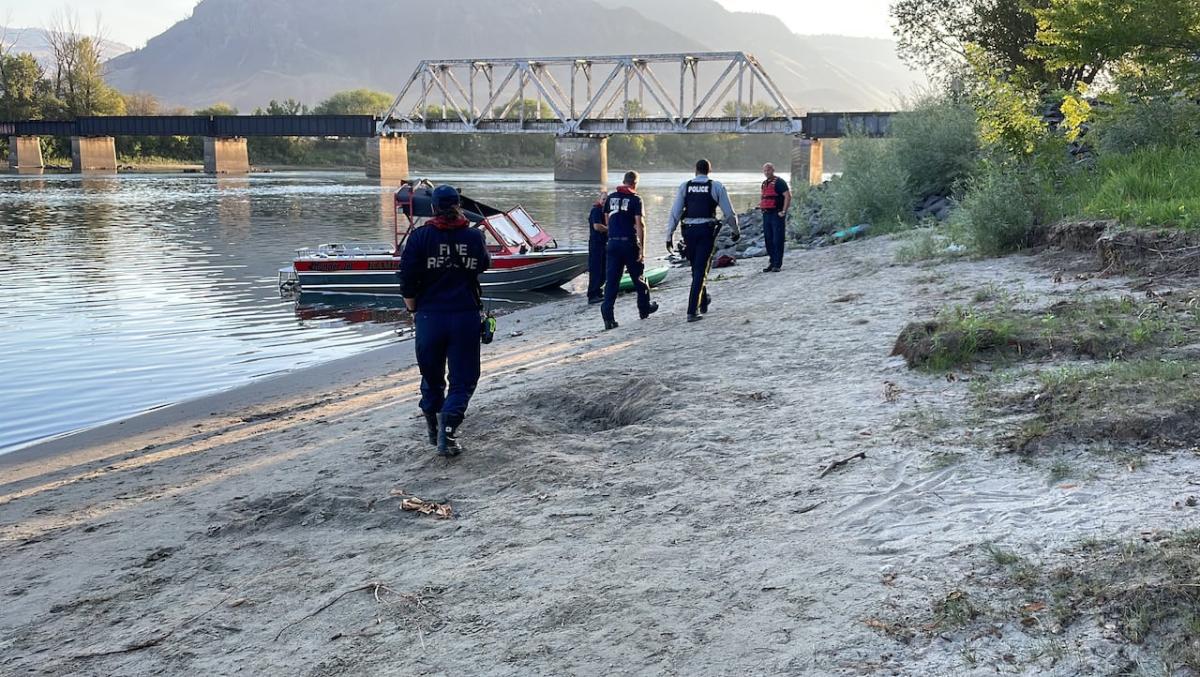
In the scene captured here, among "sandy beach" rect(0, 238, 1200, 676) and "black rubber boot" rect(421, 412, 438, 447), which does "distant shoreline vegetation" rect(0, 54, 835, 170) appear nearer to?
"sandy beach" rect(0, 238, 1200, 676)

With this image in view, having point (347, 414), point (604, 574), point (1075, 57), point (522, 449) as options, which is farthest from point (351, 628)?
point (1075, 57)

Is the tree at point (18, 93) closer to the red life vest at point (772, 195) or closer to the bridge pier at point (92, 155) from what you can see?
the bridge pier at point (92, 155)

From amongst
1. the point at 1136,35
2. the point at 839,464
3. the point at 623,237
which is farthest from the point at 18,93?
the point at 839,464

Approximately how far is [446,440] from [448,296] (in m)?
1.05

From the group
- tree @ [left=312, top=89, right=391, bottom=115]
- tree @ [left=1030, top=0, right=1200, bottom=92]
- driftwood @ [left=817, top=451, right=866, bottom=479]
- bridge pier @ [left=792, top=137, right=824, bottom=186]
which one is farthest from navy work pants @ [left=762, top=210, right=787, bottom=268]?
tree @ [left=312, top=89, right=391, bottom=115]

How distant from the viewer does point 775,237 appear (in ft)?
58.6

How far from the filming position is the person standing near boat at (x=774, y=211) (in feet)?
57.0

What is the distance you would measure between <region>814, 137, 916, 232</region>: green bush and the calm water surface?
8.05 metres

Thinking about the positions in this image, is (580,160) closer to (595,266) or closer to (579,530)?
(595,266)

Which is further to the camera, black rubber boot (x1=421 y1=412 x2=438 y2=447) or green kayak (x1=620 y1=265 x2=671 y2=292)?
green kayak (x1=620 y1=265 x2=671 y2=292)

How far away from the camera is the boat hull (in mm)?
20547

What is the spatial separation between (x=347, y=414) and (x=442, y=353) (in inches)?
112

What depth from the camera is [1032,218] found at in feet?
43.7

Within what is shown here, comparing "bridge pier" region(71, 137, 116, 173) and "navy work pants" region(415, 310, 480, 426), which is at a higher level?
"bridge pier" region(71, 137, 116, 173)
